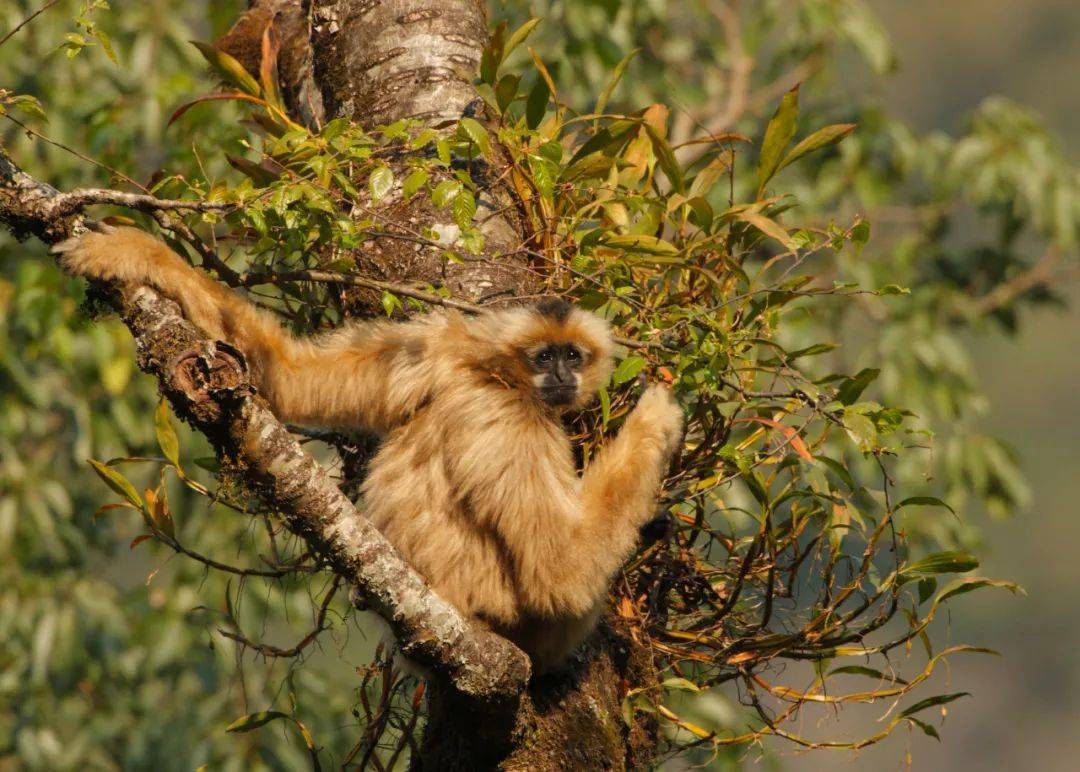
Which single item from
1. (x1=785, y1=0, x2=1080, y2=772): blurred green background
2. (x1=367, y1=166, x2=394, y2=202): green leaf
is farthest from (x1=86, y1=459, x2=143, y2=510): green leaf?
(x1=785, y1=0, x2=1080, y2=772): blurred green background

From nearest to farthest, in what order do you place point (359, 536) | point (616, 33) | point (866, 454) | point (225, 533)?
point (359, 536) → point (866, 454) → point (225, 533) → point (616, 33)

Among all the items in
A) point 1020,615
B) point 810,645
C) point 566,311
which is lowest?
point 1020,615

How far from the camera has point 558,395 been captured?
4.41 meters

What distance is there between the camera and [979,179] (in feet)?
29.4

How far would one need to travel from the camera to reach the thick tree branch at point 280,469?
3.21 metres

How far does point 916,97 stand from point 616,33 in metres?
57.7

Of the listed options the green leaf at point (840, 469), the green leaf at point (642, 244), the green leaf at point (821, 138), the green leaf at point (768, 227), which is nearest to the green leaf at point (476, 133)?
the green leaf at point (642, 244)

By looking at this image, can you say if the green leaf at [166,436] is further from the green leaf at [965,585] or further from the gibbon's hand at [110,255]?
the green leaf at [965,585]

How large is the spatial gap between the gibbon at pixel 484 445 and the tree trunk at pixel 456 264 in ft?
0.51

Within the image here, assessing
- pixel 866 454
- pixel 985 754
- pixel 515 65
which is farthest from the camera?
pixel 985 754

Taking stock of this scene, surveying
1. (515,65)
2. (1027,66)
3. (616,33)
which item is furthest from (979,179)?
(1027,66)

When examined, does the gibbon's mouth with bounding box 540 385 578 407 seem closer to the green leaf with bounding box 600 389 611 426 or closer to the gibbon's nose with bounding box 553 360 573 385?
the gibbon's nose with bounding box 553 360 573 385

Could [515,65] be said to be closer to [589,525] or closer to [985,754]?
[589,525]

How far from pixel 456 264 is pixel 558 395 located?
22.5 inches
